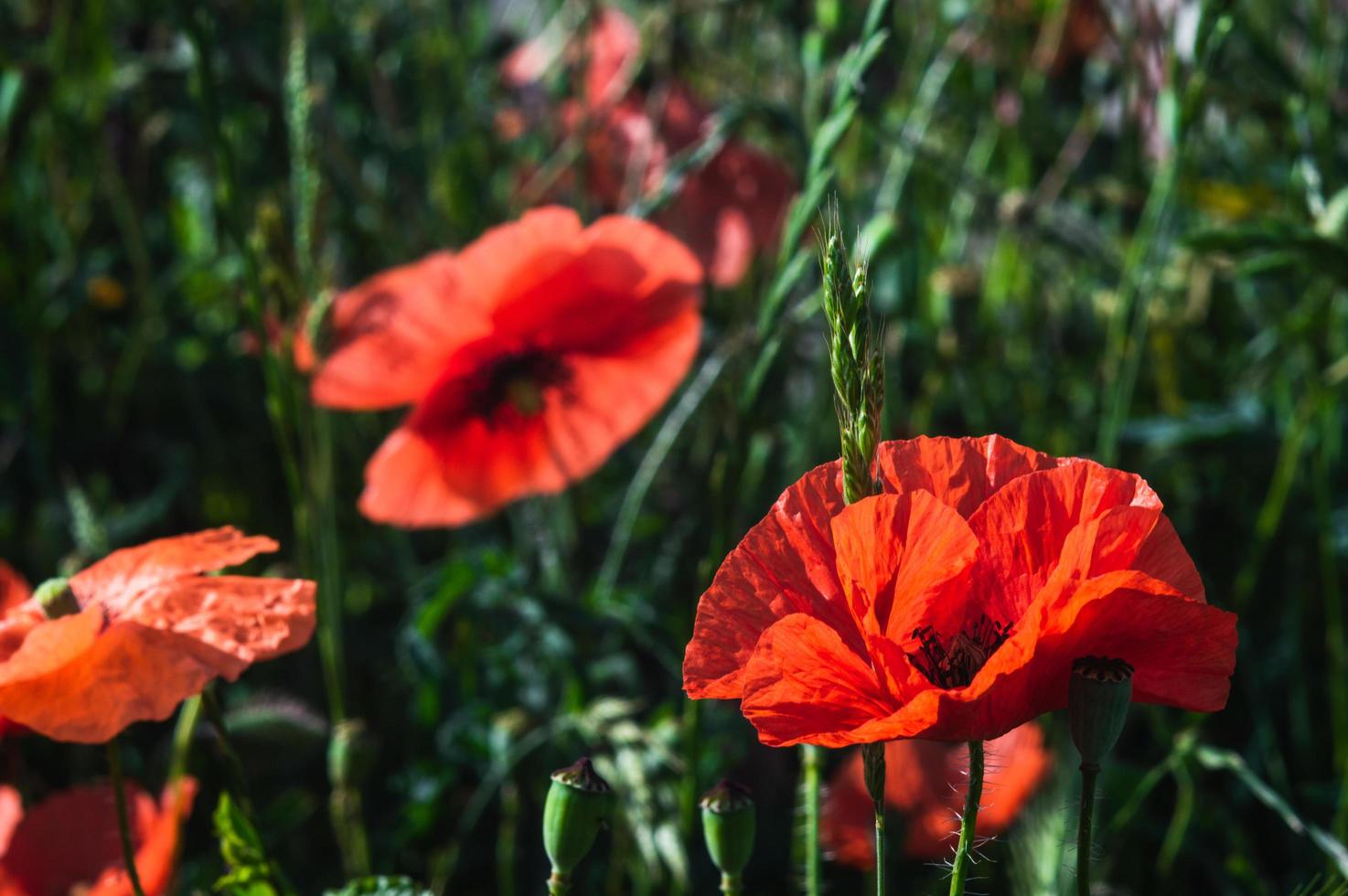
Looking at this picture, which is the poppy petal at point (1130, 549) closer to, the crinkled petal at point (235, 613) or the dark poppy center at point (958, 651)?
the dark poppy center at point (958, 651)

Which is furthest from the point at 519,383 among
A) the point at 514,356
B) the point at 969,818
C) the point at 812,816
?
the point at 969,818

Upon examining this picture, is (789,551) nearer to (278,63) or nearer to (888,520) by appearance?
(888,520)

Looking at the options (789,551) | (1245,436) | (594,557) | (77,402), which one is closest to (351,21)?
(77,402)

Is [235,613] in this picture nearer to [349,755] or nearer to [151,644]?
[151,644]

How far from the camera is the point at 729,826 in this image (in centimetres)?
47

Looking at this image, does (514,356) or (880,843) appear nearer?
(880,843)

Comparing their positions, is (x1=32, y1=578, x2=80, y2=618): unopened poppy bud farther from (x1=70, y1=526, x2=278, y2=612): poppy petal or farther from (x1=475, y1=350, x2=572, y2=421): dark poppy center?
(x1=475, y1=350, x2=572, y2=421): dark poppy center

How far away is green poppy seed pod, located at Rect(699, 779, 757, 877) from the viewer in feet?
1.53

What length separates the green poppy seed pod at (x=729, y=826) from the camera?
0.47 meters

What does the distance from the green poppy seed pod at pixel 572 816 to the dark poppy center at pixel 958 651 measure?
0.36ft

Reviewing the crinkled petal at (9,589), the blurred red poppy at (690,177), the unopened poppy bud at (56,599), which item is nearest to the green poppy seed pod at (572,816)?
the unopened poppy bud at (56,599)

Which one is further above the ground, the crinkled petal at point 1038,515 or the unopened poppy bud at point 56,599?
the crinkled petal at point 1038,515

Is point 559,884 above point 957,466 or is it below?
below

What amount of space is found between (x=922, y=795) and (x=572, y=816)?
503 millimetres
